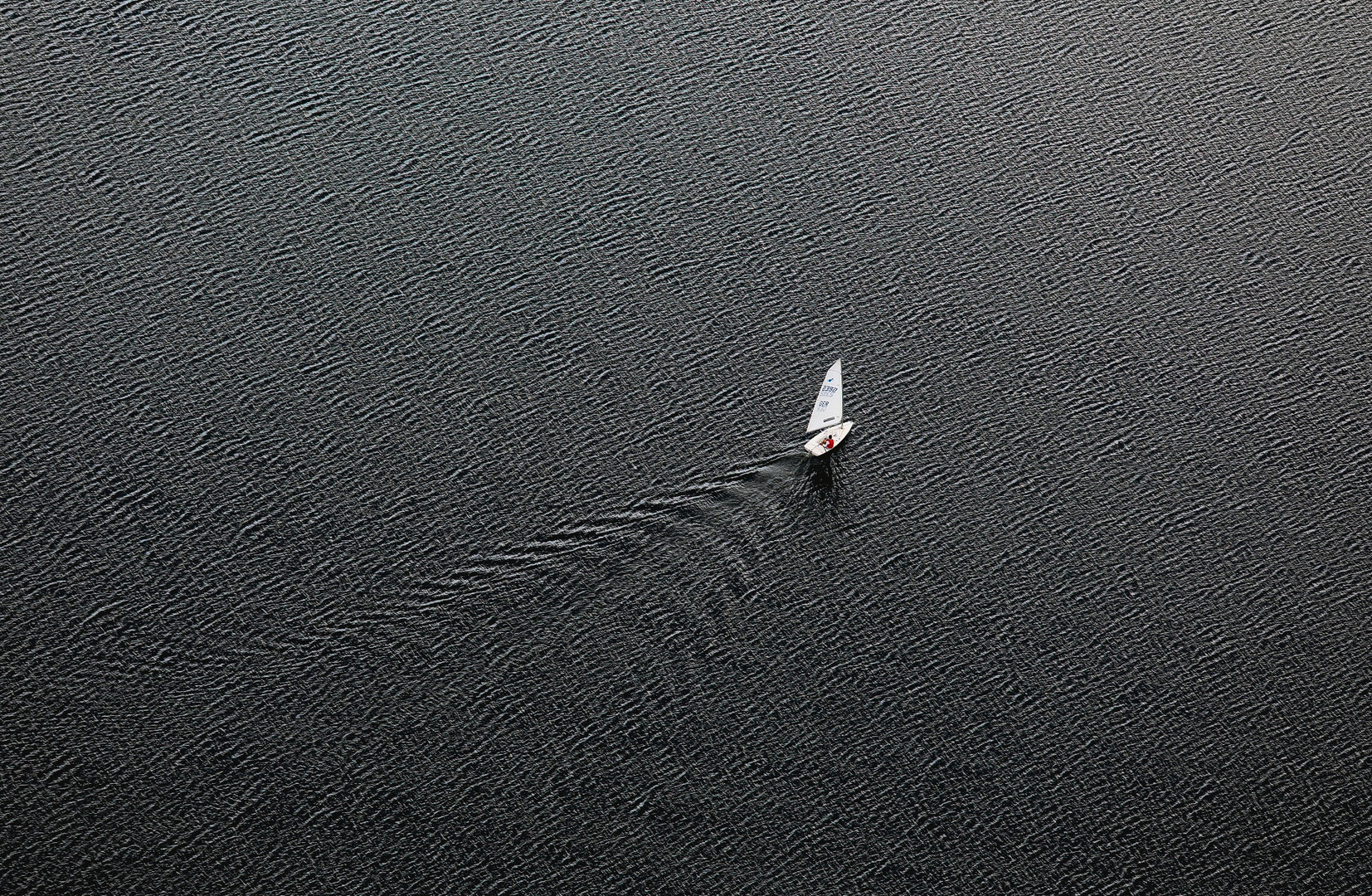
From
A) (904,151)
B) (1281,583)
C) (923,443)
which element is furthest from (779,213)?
(1281,583)

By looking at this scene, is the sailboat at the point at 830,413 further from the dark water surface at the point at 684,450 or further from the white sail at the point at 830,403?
the dark water surface at the point at 684,450

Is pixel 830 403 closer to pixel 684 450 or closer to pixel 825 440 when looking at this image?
pixel 825 440

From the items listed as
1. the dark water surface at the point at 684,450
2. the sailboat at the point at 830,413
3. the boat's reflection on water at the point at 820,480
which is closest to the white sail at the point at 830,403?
the sailboat at the point at 830,413

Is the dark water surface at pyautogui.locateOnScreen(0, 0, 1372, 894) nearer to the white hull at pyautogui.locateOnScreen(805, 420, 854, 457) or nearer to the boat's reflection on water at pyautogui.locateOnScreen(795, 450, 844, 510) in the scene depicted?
the boat's reflection on water at pyautogui.locateOnScreen(795, 450, 844, 510)

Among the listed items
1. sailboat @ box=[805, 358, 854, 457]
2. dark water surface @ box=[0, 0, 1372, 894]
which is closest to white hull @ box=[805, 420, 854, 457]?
sailboat @ box=[805, 358, 854, 457]

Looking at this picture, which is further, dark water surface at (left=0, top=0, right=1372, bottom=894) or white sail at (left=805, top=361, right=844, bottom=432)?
white sail at (left=805, top=361, right=844, bottom=432)

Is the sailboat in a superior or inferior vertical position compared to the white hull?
superior

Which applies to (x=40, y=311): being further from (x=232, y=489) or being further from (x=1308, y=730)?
(x=1308, y=730)
